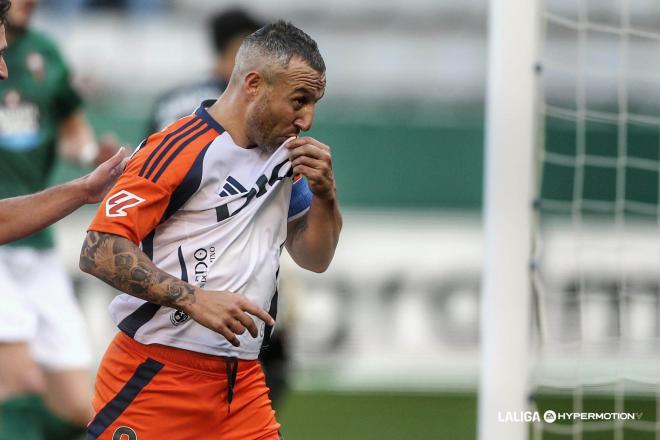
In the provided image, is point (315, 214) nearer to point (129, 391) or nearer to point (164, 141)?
point (164, 141)

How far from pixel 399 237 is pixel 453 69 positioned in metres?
2.44

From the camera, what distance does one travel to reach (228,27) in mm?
6379

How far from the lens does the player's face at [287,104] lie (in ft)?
10.9

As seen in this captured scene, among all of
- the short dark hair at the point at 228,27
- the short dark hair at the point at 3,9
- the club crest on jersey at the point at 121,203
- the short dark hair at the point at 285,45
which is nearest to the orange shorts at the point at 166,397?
the club crest on jersey at the point at 121,203

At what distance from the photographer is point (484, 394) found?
15.1 feet

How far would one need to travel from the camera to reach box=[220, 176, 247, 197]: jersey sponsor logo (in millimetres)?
3371

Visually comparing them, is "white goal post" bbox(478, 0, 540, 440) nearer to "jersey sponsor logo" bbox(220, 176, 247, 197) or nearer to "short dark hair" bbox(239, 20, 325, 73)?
"short dark hair" bbox(239, 20, 325, 73)

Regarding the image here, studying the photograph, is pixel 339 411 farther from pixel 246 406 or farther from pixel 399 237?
pixel 246 406

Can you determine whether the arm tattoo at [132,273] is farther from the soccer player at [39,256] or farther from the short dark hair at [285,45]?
the soccer player at [39,256]

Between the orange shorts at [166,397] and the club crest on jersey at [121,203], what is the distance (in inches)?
17.3

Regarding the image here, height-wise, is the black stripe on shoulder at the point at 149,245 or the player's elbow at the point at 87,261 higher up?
the black stripe on shoulder at the point at 149,245

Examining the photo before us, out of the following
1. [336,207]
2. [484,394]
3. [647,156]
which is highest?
[647,156]

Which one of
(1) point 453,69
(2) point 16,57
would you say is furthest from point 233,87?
(1) point 453,69

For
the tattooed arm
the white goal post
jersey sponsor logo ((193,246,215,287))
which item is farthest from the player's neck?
the white goal post
